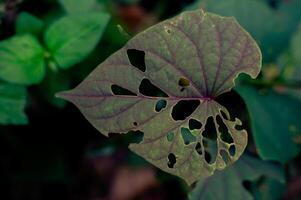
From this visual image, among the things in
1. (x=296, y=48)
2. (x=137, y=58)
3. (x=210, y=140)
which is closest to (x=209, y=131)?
(x=210, y=140)

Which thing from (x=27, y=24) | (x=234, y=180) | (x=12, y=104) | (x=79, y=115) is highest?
(x=27, y=24)

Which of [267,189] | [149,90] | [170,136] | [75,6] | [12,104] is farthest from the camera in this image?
[267,189]

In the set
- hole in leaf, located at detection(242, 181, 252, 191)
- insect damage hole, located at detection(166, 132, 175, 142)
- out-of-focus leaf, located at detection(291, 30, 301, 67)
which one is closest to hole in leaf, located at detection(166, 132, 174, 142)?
insect damage hole, located at detection(166, 132, 175, 142)

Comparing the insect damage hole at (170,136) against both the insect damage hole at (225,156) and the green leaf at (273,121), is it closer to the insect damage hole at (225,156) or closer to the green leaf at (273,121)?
the insect damage hole at (225,156)

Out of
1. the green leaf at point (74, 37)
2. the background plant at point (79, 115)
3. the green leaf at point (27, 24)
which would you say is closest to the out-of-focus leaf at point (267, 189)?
the background plant at point (79, 115)

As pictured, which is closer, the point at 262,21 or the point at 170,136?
the point at 170,136

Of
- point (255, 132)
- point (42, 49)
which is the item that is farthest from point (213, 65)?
point (42, 49)

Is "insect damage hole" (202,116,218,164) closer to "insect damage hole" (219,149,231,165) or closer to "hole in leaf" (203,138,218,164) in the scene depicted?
"hole in leaf" (203,138,218,164)

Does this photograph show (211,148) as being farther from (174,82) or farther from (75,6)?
(75,6)
